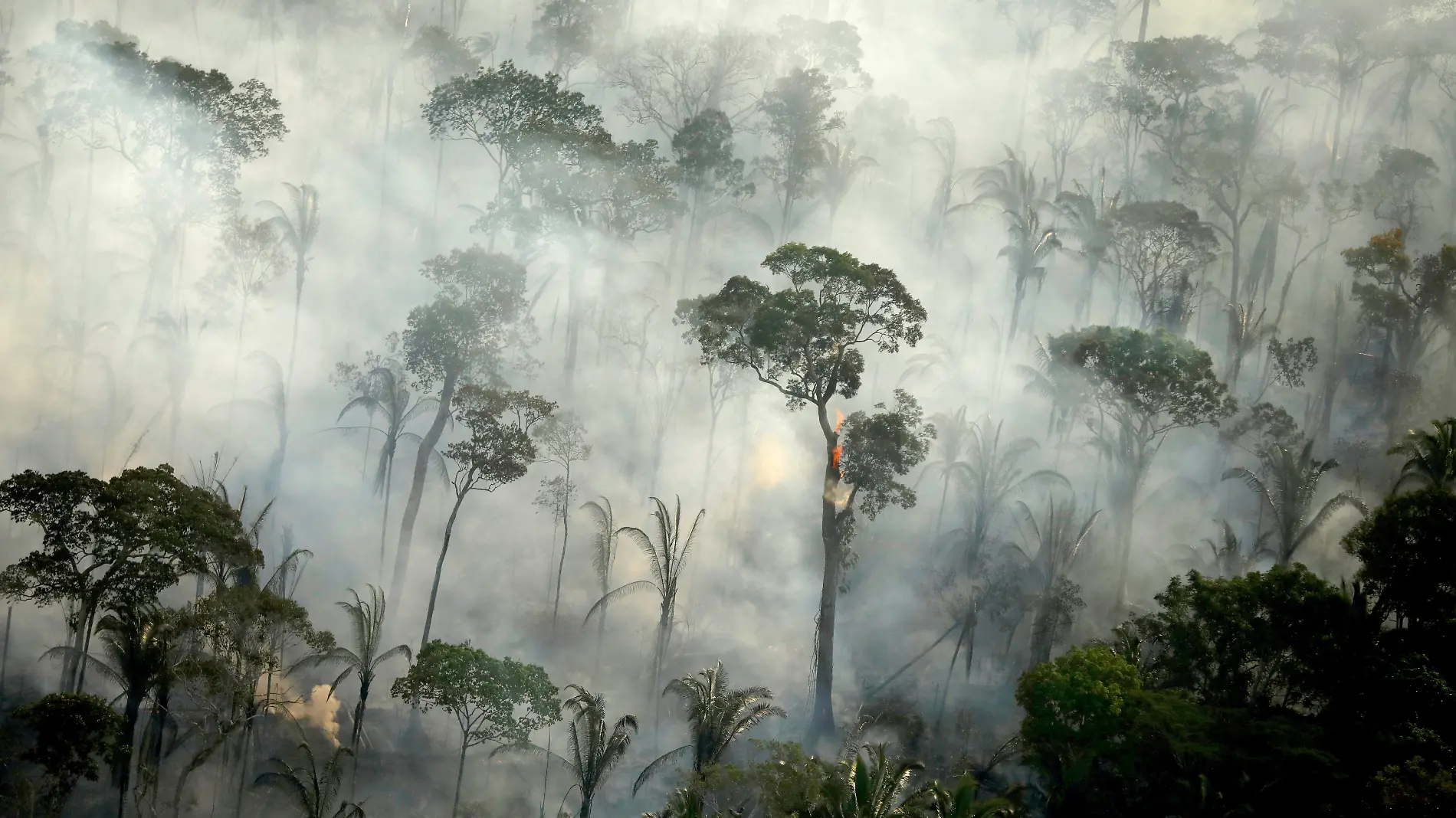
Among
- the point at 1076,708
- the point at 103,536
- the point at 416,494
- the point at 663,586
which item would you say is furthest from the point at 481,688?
the point at 416,494

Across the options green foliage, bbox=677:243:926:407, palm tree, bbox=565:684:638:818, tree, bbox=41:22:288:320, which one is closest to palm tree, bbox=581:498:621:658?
green foliage, bbox=677:243:926:407

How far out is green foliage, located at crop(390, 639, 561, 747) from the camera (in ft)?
107

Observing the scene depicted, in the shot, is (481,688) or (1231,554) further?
(1231,554)

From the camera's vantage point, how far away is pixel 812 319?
38250mm

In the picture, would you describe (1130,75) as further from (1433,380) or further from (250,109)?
(250,109)

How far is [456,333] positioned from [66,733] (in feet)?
80.7

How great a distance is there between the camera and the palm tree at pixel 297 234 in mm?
59438

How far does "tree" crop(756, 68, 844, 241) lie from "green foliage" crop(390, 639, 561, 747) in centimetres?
4030

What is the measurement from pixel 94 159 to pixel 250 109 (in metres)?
23.5

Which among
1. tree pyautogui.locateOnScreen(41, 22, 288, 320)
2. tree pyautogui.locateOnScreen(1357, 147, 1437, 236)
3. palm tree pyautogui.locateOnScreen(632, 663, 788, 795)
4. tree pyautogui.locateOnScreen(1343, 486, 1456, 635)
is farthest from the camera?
tree pyautogui.locateOnScreen(1357, 147, 1437, 236)

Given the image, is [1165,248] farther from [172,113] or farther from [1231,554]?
[172,113]

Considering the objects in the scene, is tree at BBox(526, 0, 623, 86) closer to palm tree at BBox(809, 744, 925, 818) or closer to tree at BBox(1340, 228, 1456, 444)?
tree at BBox(1340, 228, 1456, 444)

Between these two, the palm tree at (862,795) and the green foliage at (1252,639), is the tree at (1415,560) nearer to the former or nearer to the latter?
the green foliage at (1252,639)

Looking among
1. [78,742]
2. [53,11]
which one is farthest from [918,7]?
[78,742]
